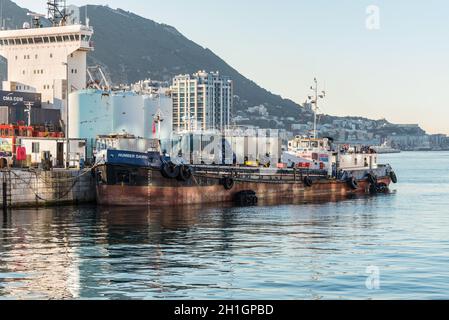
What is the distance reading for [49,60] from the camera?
2717 inches

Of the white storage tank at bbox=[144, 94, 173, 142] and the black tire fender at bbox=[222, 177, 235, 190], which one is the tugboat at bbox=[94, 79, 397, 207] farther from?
the white storage tank at bbox=[144, 94, 173, 142]

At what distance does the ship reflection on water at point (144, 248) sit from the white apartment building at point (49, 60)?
23.8m

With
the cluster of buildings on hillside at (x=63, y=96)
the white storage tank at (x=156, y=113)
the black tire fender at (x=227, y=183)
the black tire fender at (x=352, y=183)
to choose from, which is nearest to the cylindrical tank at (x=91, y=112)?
the cluster of buildings on hillside at (x=63, y=96)

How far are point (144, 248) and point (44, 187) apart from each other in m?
20.3

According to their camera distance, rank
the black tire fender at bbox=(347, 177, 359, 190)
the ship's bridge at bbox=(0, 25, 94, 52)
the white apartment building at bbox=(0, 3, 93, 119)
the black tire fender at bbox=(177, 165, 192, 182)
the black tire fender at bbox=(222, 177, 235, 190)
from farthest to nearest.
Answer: the black tire fender at bbox=(347, 177, 359, 190) < the white apartment building at bbox=(0, 3, 93, 119) < the ship's bridge at bbox=(0, 25, 94, 52) < the black tire fender at bbox=(222, 177, 235, 190) < the black tire fender at bbox=(177, 165, 192, 182)

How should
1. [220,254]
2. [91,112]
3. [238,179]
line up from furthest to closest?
[91,112], [238,179], [220,254]

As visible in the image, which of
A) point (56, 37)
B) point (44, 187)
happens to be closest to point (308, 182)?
point (44, 187)

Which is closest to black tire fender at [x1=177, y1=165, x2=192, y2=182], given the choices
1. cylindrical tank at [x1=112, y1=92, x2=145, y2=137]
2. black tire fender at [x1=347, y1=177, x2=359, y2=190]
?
cylindrical tank at [x1=112, y1=92, x2=145, y2=137]

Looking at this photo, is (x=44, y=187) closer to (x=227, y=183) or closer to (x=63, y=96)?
(x=227, y=183)

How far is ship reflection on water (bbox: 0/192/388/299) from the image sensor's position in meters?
21.6

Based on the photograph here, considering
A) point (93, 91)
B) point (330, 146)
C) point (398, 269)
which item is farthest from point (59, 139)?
point (398, 269)

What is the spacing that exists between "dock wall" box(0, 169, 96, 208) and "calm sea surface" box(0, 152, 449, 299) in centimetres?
194

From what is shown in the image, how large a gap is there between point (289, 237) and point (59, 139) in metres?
27.0
